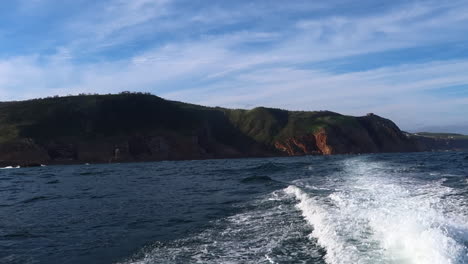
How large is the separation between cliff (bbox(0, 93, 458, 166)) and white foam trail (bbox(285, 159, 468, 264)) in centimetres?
7860

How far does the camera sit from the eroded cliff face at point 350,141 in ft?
432

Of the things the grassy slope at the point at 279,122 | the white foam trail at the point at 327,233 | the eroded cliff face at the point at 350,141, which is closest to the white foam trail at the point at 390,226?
the white foam trail at the point at 327,233

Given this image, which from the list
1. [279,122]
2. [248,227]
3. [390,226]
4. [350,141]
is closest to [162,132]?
[279,122]

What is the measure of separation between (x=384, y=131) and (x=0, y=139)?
122 m

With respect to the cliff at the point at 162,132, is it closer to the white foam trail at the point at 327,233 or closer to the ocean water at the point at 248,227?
the ocean water at the point at 248,227

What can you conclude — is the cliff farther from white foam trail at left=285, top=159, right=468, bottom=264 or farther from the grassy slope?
white foam trail at left=285, top=159, right=468, bottom=264

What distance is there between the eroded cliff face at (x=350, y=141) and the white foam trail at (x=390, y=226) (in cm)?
11307

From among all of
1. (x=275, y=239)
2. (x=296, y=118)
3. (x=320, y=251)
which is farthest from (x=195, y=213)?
(x=296, y=118)

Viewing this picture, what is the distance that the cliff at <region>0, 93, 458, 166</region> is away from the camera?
3760 inches

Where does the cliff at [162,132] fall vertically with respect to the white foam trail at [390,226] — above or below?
above

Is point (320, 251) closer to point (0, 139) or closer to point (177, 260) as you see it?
point (177, 260)

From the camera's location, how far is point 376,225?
40.1 feet

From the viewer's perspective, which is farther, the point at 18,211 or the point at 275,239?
the point at 18,211

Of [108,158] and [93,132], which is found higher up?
[93,132]
